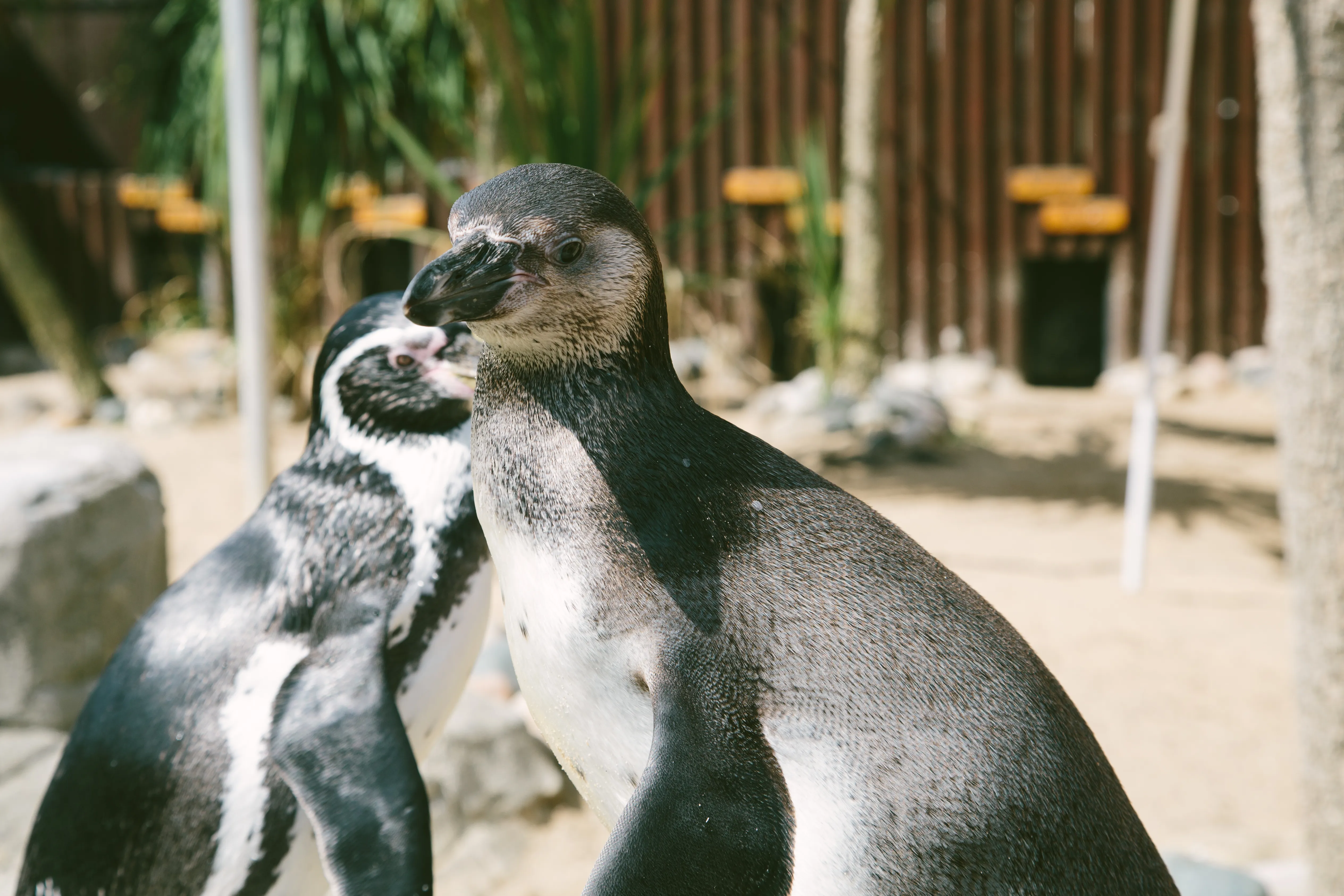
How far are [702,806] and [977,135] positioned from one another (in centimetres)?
1045

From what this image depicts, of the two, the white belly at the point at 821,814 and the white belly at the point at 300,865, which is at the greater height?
the white belly at the point at 821,814

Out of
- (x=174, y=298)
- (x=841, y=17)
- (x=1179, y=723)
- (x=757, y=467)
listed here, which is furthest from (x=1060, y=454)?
(x=174, y=298)

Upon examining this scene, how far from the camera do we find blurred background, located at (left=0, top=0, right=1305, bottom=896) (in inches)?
111

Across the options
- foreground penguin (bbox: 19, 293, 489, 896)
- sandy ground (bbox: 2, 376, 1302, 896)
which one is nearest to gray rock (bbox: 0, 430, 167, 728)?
sandy ground (bbox: 2, 376, 1302, 896)

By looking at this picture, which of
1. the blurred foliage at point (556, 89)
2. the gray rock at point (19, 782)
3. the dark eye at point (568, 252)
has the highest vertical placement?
the blurred foliage at point (556, 89)

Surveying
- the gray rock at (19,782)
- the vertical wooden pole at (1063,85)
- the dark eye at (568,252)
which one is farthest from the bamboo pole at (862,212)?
the dark eye at (568,252)

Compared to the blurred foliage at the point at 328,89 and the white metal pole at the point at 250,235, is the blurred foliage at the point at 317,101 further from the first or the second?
the white metal pole at the point at 250,235

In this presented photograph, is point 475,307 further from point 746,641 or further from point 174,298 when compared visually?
point 174,298

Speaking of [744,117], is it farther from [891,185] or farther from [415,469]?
[415,469]

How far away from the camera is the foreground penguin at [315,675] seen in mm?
1174

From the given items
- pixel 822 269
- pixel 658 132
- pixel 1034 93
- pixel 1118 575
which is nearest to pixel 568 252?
pixel 1118 575

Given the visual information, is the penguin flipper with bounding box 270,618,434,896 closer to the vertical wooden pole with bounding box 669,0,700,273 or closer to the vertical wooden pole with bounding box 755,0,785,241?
the vertical wooden pole with bounding box 669,0,700,273

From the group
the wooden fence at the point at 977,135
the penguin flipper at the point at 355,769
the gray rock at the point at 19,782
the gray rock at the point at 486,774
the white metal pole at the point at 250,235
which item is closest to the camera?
the penguin flipper at the point at 355,769

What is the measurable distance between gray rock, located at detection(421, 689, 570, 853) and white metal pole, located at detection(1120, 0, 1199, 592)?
2833 millimetres
